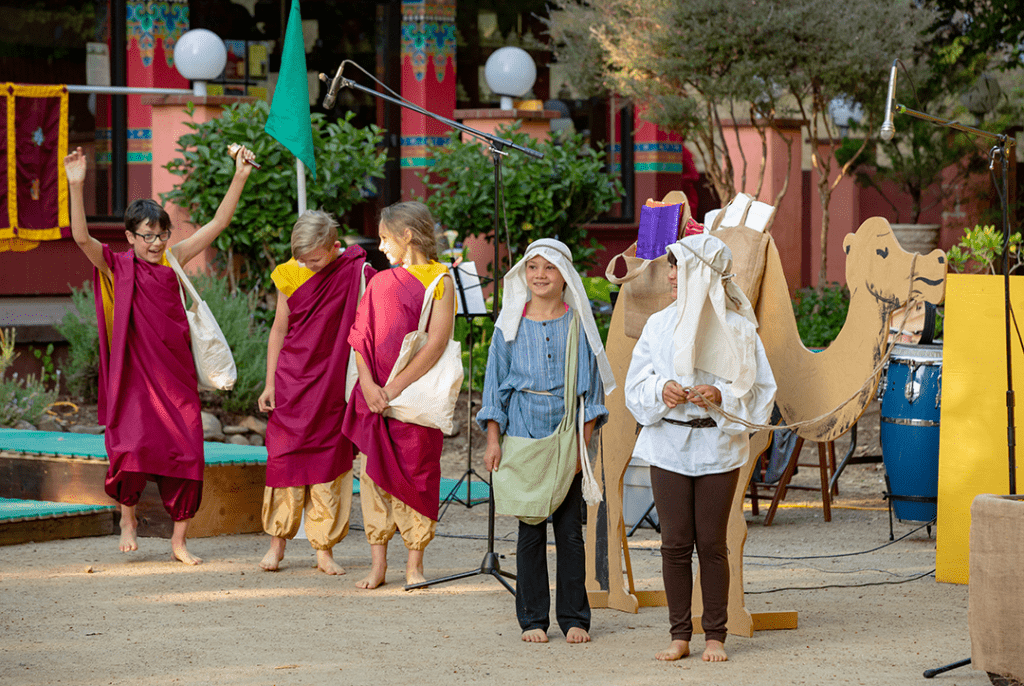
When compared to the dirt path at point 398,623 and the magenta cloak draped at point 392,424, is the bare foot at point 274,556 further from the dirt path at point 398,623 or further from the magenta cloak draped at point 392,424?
the magenta cloak draped at point 392,424

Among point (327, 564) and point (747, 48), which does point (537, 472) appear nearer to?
point (327, 564)

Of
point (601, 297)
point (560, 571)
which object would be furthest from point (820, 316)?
point (560, 571)

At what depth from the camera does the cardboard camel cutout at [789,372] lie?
16.2ft

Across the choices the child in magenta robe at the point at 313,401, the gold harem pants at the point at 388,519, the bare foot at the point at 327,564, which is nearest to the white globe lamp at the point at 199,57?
the child in magenta robe at the point at 313,401

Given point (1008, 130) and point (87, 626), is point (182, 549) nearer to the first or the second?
point (87, 626)

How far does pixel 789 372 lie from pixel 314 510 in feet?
7.71

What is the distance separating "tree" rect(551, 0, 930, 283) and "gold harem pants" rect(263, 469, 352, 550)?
6679 mm

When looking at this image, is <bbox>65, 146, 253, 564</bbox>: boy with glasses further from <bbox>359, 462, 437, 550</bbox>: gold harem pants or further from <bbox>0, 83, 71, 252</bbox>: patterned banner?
<bbox>0, 83, 71, 252</bbox>: patterned banner

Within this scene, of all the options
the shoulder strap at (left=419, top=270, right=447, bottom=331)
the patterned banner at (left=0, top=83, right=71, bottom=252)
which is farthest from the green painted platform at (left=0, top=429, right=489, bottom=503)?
the patterned banner at (left=0, top=83, right=71, bottom=252)

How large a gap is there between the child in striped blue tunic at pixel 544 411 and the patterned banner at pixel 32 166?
6.13 m

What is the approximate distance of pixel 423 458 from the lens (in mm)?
5535

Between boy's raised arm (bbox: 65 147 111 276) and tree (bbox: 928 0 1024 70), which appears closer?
boy's raised arm (bbox: 65 147 111 276)

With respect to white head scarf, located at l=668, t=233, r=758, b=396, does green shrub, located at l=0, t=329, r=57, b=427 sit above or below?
below

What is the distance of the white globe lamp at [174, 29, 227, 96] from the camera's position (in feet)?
36.6
